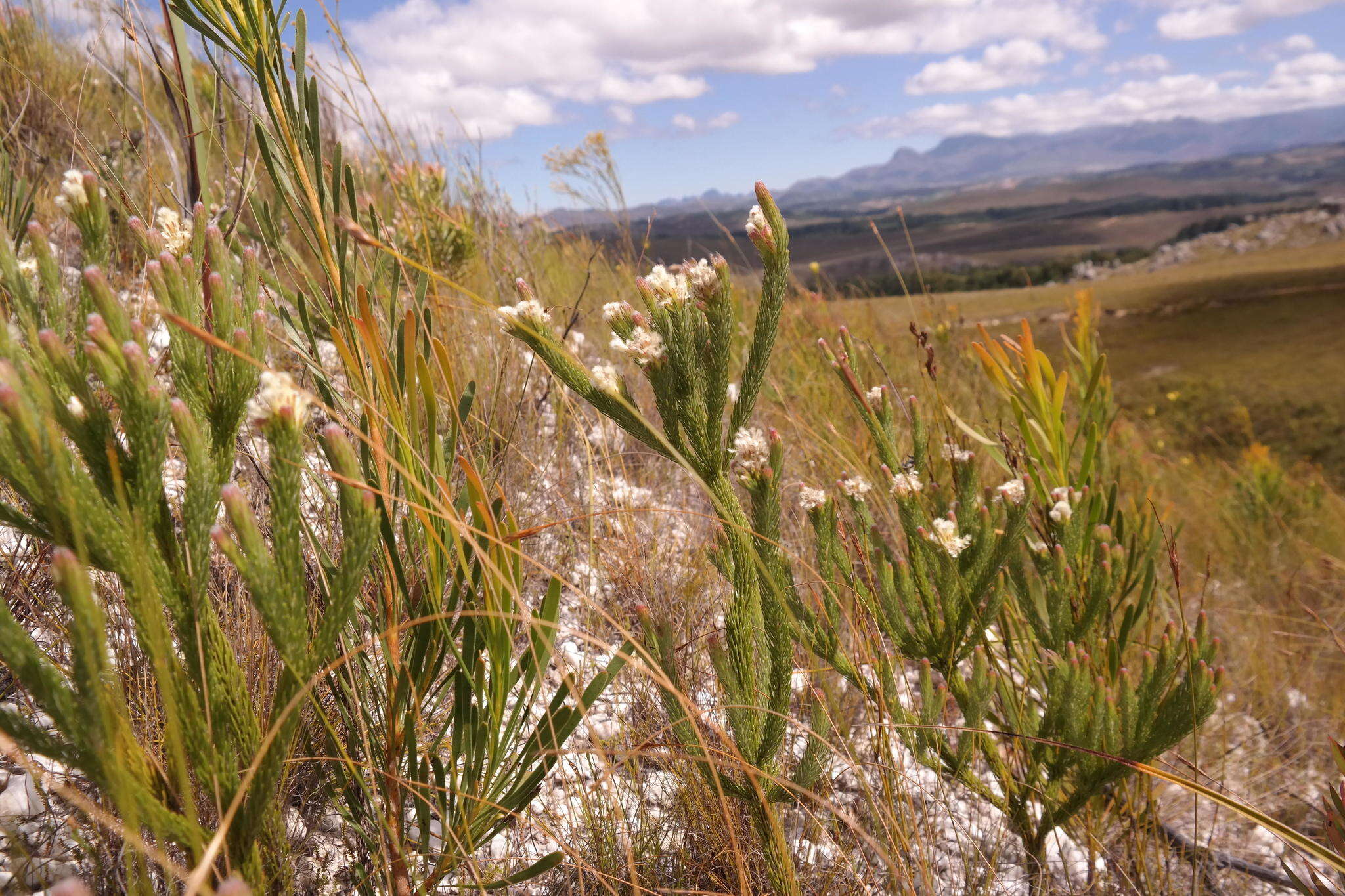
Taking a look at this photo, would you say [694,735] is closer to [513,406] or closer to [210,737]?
[210,737]

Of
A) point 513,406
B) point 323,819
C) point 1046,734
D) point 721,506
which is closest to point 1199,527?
point 1046,734

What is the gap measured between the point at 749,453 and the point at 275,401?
25.4 inches

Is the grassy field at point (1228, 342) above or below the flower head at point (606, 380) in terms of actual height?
below

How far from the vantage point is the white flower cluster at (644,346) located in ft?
3.15

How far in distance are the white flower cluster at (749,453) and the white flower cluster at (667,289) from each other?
23cm

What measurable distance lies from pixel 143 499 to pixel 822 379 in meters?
2.91

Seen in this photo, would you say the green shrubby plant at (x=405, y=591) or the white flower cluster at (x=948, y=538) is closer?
the green shrubby plant at (x=405, y=591)

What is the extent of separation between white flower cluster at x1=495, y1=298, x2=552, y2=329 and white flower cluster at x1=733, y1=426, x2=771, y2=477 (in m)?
0.34

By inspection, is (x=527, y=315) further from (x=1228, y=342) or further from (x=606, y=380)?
(x=1228, y=342)

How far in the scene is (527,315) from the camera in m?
0.96

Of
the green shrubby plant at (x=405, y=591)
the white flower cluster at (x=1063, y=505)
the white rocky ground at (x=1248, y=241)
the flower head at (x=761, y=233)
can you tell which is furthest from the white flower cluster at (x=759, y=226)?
A: the white rocky ground at (x=1248, y=241)

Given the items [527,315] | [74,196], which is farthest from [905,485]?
[74,196]

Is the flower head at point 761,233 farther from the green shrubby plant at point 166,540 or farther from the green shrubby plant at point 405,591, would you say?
the green shrubby plant at point 166,540

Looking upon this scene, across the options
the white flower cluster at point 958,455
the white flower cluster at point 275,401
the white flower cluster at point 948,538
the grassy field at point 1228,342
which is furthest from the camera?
the grassy field at point 1228,342
